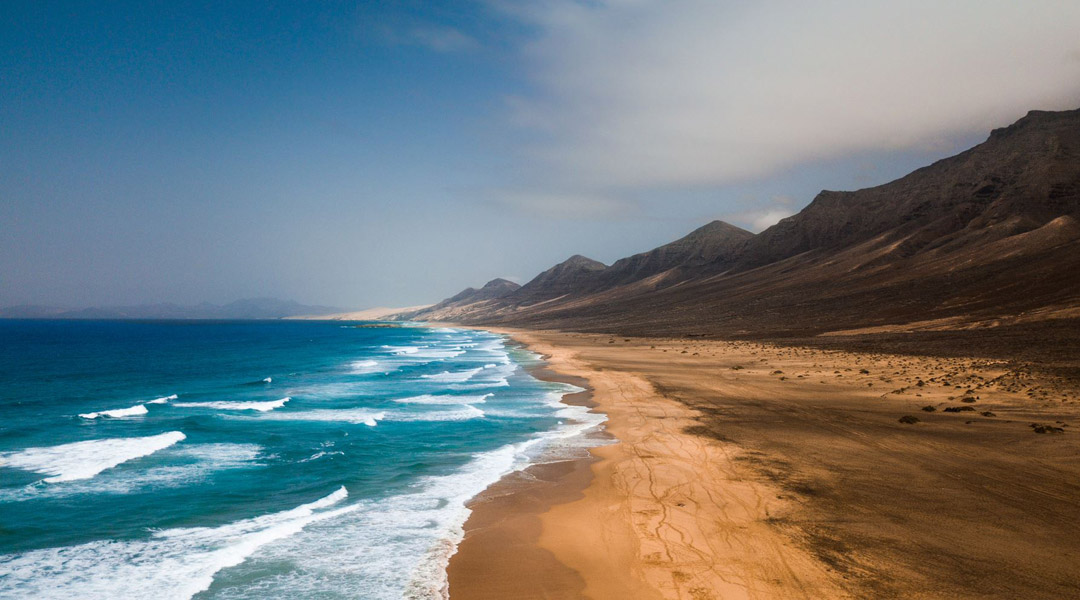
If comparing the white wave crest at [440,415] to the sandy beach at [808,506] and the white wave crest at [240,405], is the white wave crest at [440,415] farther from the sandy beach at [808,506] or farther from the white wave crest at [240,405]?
the white wave crest at [240,405]

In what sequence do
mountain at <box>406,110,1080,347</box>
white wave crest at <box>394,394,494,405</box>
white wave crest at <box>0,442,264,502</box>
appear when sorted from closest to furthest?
white wave crest at <box>0,442,264,502</box> → white wave crest at <box>394,394,494,405</box> → mountain at <box>406,110,1080,347</box>

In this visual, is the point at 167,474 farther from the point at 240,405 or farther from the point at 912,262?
the point at 912,262

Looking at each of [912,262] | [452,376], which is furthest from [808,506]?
[912,262]

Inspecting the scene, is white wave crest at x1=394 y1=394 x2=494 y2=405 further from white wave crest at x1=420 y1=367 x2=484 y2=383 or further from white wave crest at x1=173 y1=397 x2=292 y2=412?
white wave crest at x1=420 y1=367 x2=484 y2=383

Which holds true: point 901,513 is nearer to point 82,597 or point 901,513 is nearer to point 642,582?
point 642,582

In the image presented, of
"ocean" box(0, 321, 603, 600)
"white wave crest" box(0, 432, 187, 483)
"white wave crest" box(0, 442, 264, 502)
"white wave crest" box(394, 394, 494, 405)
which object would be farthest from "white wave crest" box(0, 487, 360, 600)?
"white wave crest" box(394, 394, 494, 405)
